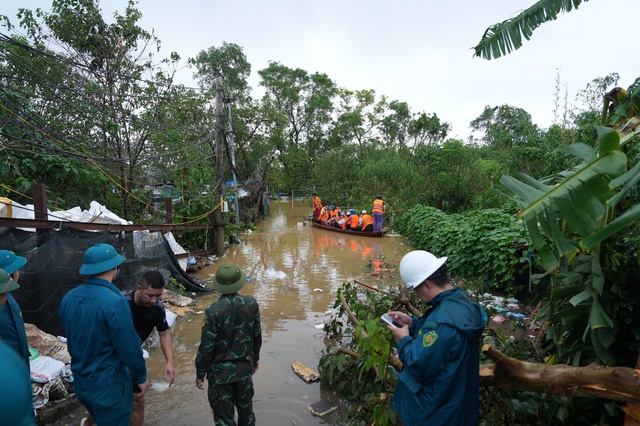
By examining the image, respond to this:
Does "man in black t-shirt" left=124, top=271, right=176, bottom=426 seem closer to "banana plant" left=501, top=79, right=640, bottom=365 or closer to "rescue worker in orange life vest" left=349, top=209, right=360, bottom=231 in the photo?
"banana plant" left=501, top=79, right=640, bottom=365

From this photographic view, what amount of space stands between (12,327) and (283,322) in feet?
14.9

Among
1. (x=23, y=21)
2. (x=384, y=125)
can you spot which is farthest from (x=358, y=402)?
(x=384, y=125)

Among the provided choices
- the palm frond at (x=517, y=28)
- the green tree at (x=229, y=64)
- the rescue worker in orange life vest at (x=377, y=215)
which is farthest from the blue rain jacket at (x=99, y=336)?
the green tree at (x=229, y=64)

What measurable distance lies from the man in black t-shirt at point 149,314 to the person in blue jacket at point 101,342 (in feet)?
1.22

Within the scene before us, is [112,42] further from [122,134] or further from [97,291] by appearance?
[97,291]

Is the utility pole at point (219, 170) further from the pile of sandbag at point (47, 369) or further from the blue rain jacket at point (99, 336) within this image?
the blue rain jacket at point (99, 336)

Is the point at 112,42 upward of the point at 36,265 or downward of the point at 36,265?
upward

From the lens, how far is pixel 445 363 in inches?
79.1

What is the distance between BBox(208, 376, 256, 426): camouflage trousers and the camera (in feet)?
9.92

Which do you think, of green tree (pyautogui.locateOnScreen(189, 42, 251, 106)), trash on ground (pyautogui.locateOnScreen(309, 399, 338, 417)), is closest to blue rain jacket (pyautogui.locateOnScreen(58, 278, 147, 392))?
trash on ground (pyautogui.locateOnScreen(309, 399, 338, 417))

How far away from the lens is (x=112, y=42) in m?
11.6

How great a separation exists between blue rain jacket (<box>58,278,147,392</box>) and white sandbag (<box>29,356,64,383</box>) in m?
1.32

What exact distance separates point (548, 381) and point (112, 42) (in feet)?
44.3

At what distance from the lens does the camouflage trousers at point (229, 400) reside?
3.02 meters
